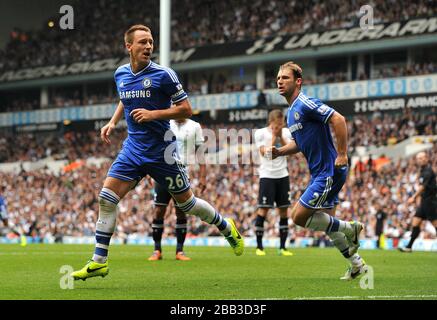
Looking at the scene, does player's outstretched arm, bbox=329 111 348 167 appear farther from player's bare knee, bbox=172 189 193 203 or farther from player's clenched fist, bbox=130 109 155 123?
player's clenched fist, bbox=130 109 155 123

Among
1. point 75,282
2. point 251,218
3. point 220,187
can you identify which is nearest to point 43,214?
point 220,187

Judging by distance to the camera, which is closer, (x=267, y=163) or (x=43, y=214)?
(x=267, y=163)

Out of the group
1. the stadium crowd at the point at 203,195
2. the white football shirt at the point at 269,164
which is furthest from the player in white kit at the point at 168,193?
the stadium crowd at the point at 203,195

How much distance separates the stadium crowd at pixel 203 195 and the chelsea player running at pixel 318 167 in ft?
46.2

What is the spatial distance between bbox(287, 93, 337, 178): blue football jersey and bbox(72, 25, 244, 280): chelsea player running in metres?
→ 1.26

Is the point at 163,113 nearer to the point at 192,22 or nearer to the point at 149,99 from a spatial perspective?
the point at 149,99

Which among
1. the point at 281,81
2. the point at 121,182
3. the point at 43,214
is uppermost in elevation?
the point at 281,81

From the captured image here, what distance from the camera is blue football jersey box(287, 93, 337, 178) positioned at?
9227 mm

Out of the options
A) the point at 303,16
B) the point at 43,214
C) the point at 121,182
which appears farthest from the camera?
the point at 303,16

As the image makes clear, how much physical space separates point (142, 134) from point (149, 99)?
0.38 m

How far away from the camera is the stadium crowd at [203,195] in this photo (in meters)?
26.2
